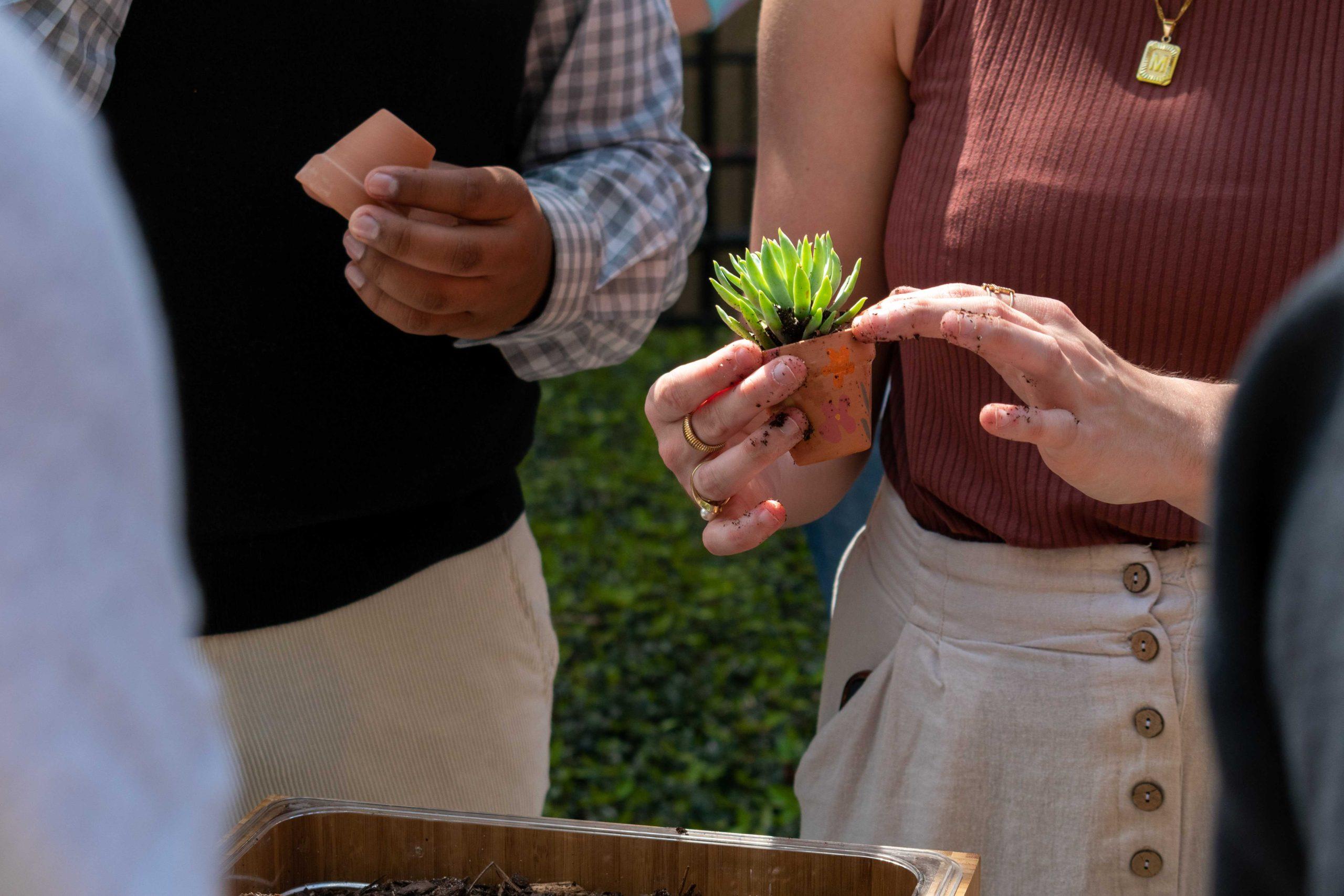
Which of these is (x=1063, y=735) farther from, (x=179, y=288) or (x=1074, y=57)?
(x=179, y=288)

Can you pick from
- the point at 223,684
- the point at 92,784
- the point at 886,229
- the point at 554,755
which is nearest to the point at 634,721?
the point at 554,755

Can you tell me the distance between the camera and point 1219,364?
1387 mm

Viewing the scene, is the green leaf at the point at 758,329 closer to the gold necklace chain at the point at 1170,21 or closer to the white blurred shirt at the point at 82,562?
the gold necklace chain at the point at 1170,21

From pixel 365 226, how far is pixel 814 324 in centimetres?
59

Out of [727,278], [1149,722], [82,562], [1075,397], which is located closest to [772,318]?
[727,278]

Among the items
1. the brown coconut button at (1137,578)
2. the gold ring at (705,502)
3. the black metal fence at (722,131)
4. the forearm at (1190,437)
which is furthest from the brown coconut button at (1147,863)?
the black metal fence at (722,131)

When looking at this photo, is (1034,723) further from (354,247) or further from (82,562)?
(82,562)

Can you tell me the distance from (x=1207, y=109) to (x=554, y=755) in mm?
3416

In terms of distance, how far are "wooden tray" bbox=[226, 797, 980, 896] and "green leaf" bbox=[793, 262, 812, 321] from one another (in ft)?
2.01

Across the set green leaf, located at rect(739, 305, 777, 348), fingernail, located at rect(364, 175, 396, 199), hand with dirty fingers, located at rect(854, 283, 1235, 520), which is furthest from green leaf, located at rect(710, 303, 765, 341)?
fingernail, located at rect(364, 175, 396, 199)

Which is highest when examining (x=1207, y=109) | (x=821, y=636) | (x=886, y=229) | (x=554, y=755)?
(x=1207, y=109)

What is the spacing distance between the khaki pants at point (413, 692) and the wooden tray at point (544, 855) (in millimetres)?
360

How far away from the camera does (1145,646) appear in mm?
1404

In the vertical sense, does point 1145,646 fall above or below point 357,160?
below
